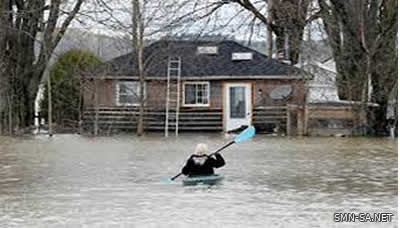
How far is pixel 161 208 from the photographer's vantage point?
12609 mm

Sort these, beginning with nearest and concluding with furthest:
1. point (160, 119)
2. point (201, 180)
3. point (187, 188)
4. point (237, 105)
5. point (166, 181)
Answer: point (187, 188) < point (201, 180) < point (166, 181) < point (160, 119) < point (237, 105)

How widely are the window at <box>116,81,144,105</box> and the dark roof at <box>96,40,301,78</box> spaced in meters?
0.49

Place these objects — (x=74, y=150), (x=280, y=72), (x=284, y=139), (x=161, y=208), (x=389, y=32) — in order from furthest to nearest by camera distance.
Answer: (x=280, y=72) < (x=389, y=32) < (x=284, y=139) < (x=74, y=150) < (x=161, y=208)

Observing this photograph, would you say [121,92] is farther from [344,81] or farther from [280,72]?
[344,81]

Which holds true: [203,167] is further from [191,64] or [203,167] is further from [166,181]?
[191,64]

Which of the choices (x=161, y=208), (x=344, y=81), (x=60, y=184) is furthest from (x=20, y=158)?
(x=344, y=81)

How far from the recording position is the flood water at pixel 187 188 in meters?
11.7

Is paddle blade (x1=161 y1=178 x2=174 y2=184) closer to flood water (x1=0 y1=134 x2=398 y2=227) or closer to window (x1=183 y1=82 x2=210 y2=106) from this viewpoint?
flood water (x1=0 y1=134 x2=398 y2=227)

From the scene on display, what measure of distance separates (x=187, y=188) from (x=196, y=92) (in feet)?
75.0

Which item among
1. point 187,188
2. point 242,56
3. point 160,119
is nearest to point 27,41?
point 160,119

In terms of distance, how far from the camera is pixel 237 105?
121 ft

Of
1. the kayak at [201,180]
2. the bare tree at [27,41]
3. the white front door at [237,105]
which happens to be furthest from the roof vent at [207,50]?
the kayak at [201,180]

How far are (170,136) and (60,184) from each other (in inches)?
712

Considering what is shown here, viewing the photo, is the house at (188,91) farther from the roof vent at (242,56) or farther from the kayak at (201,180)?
the kayak at (201,180)
